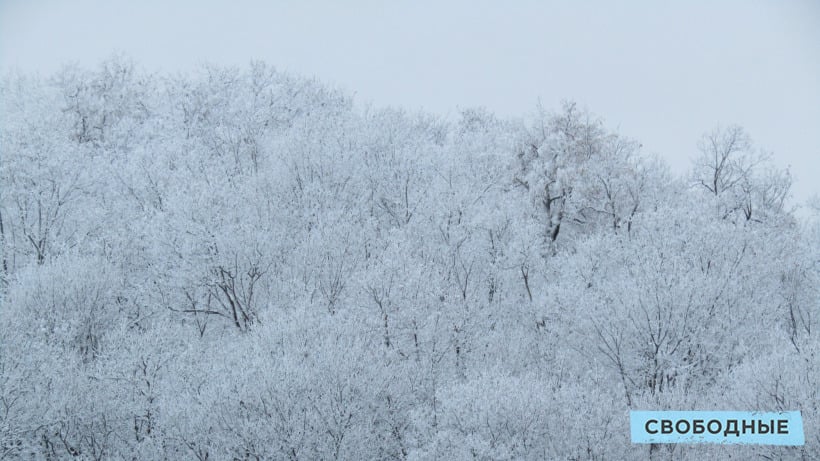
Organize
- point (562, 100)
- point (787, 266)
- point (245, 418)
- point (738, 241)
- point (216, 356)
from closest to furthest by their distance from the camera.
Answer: point (245, 418) < point (216, 356) < point (738, 241) < point (787, 266) < point (562, 100)

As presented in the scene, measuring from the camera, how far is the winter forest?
31.5 meters

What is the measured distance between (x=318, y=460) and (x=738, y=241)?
1068 inches

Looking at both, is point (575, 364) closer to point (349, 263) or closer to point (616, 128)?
point (349, 263)

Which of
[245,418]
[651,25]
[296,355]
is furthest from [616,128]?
[651,25]

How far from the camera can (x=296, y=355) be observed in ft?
111

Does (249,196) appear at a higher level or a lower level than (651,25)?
lower

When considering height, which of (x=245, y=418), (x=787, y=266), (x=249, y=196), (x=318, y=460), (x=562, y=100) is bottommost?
(x=318, y=460)

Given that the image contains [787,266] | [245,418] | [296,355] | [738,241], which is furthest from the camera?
[787,266]

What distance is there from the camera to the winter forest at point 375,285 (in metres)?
31.5

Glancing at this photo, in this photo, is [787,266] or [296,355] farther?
[787,266]

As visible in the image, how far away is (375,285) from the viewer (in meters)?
39.2

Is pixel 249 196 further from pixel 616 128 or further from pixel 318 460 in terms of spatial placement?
pixel 616 128

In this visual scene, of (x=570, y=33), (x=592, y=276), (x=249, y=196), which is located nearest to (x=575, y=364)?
(x=592, y=276)

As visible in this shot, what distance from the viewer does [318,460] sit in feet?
103
